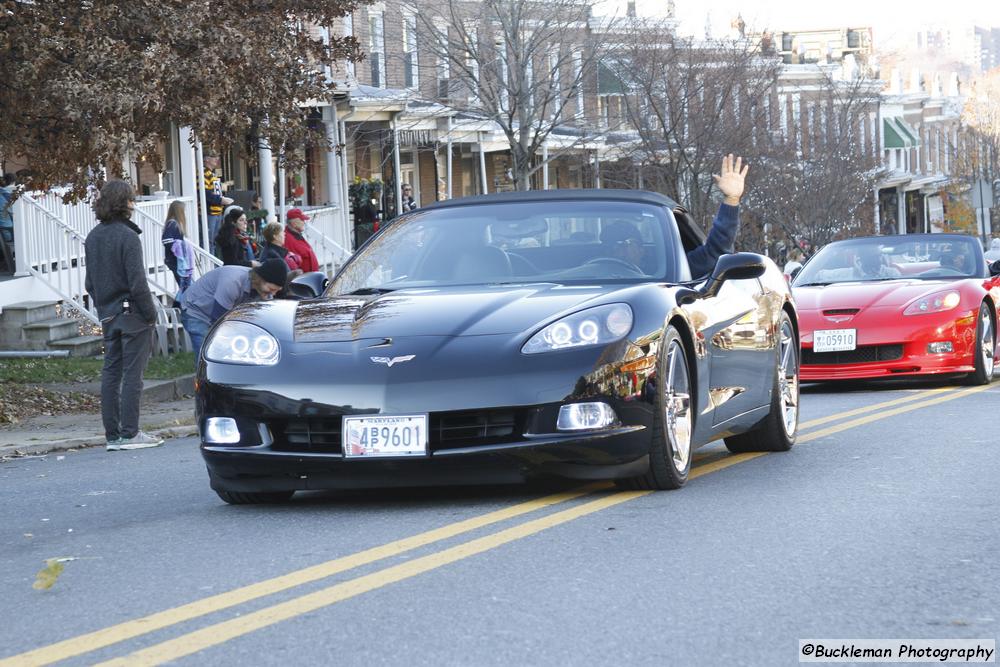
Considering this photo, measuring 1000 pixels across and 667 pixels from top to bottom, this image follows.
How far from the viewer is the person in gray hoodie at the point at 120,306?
444 inches

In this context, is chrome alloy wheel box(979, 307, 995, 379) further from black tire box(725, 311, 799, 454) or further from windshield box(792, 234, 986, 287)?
black tire box(725, 311, 799, 454)

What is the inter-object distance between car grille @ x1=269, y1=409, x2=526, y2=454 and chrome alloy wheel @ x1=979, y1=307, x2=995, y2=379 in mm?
8841

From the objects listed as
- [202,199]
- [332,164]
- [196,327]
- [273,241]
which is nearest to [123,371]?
[196,327]

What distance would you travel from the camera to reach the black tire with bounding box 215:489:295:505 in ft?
24.2

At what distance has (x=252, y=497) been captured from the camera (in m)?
7.41

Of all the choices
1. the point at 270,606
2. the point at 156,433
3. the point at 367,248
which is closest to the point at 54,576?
the point at 270,606

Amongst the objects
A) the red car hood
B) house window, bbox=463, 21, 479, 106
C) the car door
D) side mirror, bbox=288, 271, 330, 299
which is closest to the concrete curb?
side mirror, bbox=288, 271, 330, 299

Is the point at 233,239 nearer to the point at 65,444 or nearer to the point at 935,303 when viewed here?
the point at 65,444

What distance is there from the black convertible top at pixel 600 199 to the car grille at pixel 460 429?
1947 millimetres

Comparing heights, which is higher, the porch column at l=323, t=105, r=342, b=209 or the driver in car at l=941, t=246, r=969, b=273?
the porch column at l=323, t=105, r=342, b=209

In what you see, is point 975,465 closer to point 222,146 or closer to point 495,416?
point 495,416

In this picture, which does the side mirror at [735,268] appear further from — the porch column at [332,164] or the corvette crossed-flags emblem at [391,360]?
the porch column at [332,164]

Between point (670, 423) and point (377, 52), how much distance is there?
27.6 m

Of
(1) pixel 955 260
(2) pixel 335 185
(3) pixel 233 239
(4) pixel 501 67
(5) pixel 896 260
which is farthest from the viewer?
(2) pixel 335 185
